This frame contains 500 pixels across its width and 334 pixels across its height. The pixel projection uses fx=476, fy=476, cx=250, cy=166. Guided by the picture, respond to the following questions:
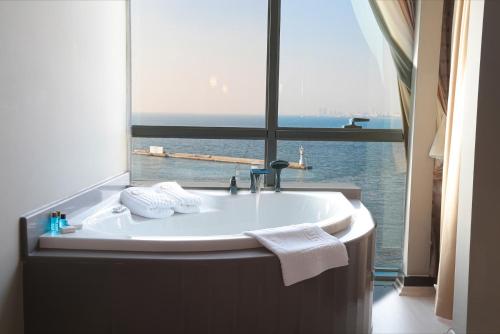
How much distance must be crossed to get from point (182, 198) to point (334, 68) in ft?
4.57

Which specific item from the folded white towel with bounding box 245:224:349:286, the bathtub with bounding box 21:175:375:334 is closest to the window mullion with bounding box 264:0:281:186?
the folded white towel with bounding box 245:224:349:286

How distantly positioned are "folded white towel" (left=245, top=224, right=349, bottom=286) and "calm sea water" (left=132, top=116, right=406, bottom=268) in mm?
1363

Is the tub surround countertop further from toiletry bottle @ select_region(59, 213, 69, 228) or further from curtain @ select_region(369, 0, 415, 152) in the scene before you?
curtain @ select_region(369, 0, 415, 152)

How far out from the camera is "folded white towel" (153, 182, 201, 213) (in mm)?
2879

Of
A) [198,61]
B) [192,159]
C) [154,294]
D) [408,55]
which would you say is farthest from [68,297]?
[408,55]

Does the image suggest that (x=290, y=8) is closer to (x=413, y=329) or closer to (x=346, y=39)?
(x=346, y=39)

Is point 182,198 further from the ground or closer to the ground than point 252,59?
closer to the ground

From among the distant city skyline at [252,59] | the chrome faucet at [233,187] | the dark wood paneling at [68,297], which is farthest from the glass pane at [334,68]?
the dark wood paneling at [68,297]

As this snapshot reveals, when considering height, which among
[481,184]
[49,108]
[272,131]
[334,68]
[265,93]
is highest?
[334,68]

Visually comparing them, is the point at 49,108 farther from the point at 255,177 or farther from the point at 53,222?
the point at 255,177

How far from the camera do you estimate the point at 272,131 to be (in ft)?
11.1

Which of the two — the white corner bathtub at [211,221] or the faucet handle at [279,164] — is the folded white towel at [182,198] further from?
the faucet handle at [279,164]

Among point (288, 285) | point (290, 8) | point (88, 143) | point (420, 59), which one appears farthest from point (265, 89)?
point (288, 285)

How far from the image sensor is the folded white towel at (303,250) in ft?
6.06
